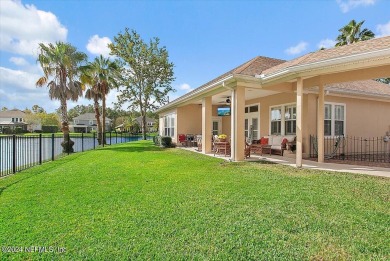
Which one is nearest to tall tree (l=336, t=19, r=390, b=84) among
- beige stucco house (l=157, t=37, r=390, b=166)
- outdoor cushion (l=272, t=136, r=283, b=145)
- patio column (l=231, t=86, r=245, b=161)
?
beige stucco house (l=157, t=37, r=390, b=166)

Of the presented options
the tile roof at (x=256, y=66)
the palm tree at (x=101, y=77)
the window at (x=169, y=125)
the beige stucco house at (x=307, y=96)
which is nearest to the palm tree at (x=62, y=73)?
the palm tree at (x=101, y=77)

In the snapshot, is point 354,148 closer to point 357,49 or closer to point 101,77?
point 357,49

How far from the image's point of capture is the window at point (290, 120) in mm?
12414

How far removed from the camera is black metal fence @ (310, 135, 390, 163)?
11.8 metres

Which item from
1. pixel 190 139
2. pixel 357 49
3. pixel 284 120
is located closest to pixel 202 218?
pixel 357 49

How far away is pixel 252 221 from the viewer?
12.8ft

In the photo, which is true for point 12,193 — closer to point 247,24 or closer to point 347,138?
point 347,138

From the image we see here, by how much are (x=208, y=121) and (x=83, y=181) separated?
798 centimetres

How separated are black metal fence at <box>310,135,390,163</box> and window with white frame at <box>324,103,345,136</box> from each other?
337 mm

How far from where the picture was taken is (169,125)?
22047mm

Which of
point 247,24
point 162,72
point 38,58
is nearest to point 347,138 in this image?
point 247,24

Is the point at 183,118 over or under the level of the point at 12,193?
over

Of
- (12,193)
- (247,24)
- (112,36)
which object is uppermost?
(112,36)

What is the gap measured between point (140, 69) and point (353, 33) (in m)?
27.0
